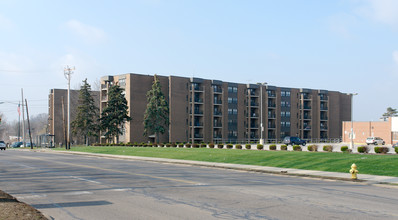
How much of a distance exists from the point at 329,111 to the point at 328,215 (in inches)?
3939

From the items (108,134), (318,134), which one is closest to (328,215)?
(108,134)

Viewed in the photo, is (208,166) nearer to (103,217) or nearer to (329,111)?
(103,217)

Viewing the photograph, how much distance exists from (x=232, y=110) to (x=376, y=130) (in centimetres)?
3095

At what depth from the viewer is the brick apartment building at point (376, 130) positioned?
8144cm

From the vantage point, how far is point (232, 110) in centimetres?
9062

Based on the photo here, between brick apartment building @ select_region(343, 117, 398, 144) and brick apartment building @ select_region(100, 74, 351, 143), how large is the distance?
42.5 ft

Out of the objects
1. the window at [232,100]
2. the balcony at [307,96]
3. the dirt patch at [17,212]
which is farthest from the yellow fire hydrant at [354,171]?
the balcony at [307,96]

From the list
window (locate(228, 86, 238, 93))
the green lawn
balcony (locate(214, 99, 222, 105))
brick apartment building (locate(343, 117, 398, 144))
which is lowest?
the green lawn

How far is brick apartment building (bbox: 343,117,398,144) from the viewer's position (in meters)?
81.4

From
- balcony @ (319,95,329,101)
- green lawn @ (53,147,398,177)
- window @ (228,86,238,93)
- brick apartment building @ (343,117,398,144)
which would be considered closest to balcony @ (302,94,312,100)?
balcony @ (319,95,329,101)

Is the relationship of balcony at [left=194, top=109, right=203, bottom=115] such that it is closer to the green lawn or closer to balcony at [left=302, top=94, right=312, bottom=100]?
balcony at [left=302, top=94, right=312, bottom=100]

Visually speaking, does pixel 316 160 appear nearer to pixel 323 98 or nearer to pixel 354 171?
pixel 354 171

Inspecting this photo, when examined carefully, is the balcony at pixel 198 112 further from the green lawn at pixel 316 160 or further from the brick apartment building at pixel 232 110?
the green lawn at pixel 316 160

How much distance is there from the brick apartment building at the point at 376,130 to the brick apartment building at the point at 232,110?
13.0 m
